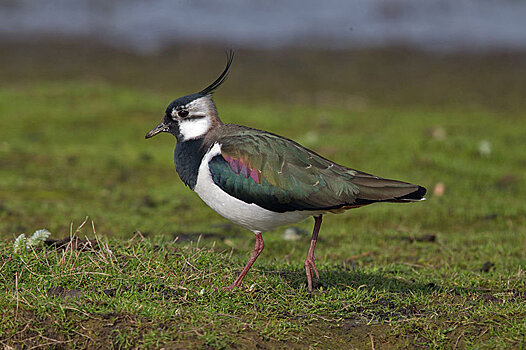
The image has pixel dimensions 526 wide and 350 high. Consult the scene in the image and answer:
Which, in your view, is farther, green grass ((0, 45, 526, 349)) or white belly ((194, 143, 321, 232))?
white belly ((194, 143, 321, 232))

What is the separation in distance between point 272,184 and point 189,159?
69cm

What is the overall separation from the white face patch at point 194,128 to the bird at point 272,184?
0.82 ft

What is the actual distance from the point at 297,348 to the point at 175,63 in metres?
15.2

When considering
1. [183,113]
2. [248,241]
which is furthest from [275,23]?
[183,113]

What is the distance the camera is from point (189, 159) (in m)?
5.12

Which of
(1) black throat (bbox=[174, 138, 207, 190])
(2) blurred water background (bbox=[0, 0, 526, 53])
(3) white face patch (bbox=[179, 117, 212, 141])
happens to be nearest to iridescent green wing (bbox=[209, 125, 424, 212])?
(1) black throat (bbox=[174, 138, 207, 190])

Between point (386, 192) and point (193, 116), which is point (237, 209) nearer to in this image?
point (193, 116)

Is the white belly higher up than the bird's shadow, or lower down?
higher up

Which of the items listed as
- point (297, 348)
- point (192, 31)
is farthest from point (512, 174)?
point (192, 31)

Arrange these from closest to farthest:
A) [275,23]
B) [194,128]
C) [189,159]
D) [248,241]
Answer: [189,159] < [194,128] < [248,241] < [275,23]

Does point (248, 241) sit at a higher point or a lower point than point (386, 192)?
lower

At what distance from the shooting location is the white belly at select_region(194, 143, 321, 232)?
16.0ft

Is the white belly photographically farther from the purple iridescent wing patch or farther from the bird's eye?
the bird's eye

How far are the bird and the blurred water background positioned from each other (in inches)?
564
